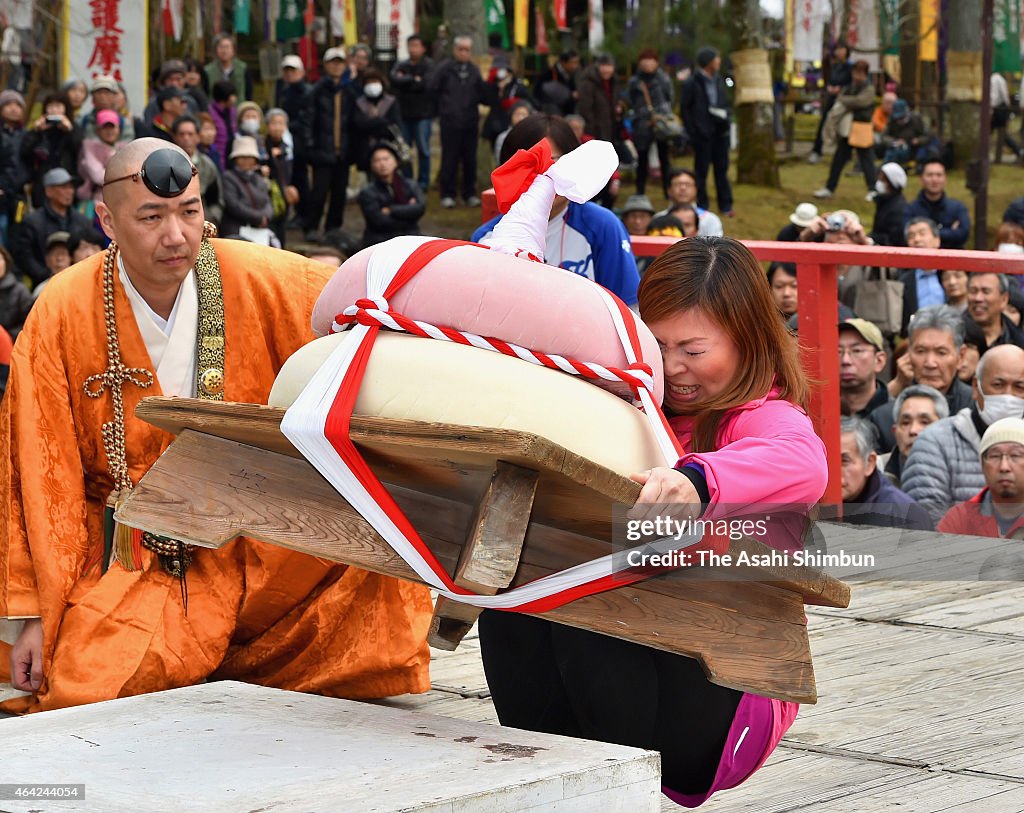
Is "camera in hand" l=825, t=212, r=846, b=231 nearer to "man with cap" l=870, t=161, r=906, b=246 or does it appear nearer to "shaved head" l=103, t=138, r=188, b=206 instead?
"man with cap" l=870, t=161, r=906, b=246

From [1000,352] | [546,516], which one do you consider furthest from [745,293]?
[1000,352]

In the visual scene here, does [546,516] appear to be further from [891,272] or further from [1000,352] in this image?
[891,272]

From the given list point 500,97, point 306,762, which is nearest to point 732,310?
point 306,762

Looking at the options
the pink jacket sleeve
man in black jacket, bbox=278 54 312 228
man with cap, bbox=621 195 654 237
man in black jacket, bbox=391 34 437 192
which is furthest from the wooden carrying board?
man in black jacket, bbox=391 34 437 192

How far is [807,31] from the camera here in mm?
19203

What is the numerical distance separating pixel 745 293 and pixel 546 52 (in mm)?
18653

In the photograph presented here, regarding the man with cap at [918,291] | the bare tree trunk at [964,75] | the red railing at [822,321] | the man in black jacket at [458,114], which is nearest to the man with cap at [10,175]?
the man in black jacket at [458,114]

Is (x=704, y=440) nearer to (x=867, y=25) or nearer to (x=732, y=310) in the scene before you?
(x=732, y=310)

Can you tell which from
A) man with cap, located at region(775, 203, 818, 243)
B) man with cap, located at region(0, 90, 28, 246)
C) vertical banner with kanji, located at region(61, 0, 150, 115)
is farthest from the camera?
vertical banner with kanji, located at region(61, 0, 150, 115)

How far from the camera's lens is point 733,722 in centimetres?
245

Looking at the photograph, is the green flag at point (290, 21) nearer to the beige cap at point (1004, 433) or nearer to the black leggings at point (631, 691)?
the beige cap at point (1004, 433)

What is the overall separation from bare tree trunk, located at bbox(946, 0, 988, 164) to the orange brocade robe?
1573 cm

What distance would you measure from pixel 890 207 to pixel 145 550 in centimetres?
930

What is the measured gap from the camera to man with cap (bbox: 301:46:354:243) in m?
13.5
